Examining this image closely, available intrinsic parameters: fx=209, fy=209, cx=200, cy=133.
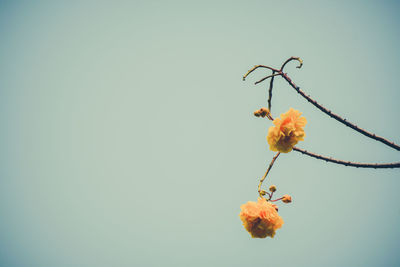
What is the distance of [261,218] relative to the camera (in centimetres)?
179

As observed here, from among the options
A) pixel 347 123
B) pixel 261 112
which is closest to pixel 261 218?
pixel 261 112

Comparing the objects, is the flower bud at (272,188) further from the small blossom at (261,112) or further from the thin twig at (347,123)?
the thin twig at (347,123)

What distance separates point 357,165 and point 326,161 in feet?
0.56

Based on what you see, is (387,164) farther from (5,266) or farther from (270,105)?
(5,266)

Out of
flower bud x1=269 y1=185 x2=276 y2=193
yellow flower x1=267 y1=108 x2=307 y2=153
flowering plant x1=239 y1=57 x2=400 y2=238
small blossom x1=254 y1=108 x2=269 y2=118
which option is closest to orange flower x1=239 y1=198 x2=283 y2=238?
flowering plant x1=239 y1=57 x2=400 y2=238

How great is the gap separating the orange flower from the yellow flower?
518 millimetres

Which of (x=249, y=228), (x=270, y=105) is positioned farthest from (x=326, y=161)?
(x=249, y=228)

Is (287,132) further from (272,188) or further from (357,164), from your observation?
(272,188)

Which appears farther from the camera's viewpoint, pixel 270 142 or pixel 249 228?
pixel 249 228

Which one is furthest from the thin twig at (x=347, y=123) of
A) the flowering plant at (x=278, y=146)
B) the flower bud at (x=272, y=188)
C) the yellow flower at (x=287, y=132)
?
the flower bud at (x=272, y=188)

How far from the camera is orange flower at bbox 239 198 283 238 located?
5.75 ft

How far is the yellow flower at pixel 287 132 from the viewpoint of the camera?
5.23 ft

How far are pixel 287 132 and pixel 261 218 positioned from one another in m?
0.78

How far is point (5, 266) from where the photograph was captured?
108 ft
